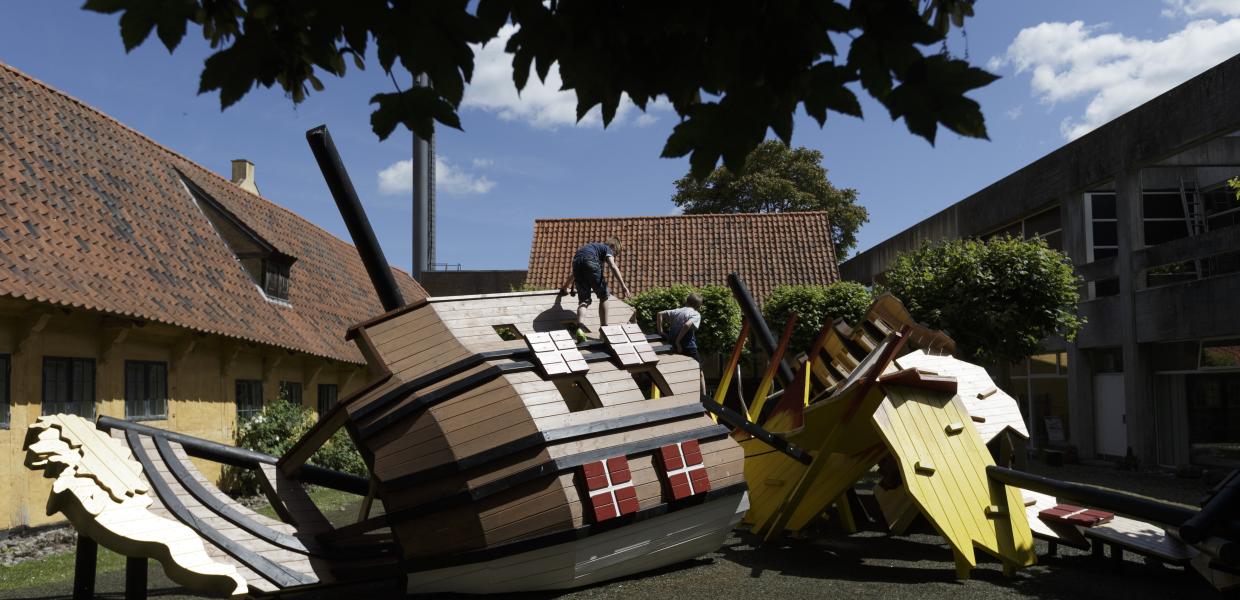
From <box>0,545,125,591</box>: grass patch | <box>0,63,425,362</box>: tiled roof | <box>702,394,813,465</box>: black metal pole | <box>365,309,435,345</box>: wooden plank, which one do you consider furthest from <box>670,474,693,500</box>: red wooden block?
<box>0,63,425,362</box>: tiled roof

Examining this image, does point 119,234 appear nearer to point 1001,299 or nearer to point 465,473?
point 465,473

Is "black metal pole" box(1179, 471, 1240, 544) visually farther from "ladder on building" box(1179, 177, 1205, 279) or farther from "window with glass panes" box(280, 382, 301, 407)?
"window with glass panes" box(280, 382, 301, 407)

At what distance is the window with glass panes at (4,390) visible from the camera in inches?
394

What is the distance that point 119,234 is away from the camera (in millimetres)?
13125

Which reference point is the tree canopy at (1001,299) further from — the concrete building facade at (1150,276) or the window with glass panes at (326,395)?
the window with glass panes at (326,395)

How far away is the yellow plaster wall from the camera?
10.1m

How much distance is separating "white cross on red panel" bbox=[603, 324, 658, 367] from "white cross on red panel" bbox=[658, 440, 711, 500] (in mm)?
862

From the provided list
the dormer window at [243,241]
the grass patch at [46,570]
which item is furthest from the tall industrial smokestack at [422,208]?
the grass patch at [46,570]

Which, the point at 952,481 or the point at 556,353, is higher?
the point at 556,353

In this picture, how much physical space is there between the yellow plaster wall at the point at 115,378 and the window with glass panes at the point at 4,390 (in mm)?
55

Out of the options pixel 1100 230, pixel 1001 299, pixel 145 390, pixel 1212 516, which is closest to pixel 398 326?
pixel 1212 516

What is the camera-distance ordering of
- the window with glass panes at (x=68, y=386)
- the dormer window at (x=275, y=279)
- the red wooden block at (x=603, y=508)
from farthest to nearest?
the dormer window at (x=275, y=279) → the window with glass panes at (x=68, y=386) → the red wooden block at (x=603, y=508)

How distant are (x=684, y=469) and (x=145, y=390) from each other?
351 inches

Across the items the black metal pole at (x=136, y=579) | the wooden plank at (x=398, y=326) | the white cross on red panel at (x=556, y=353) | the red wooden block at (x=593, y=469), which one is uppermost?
the wooden plank at (x=398, y=326)
